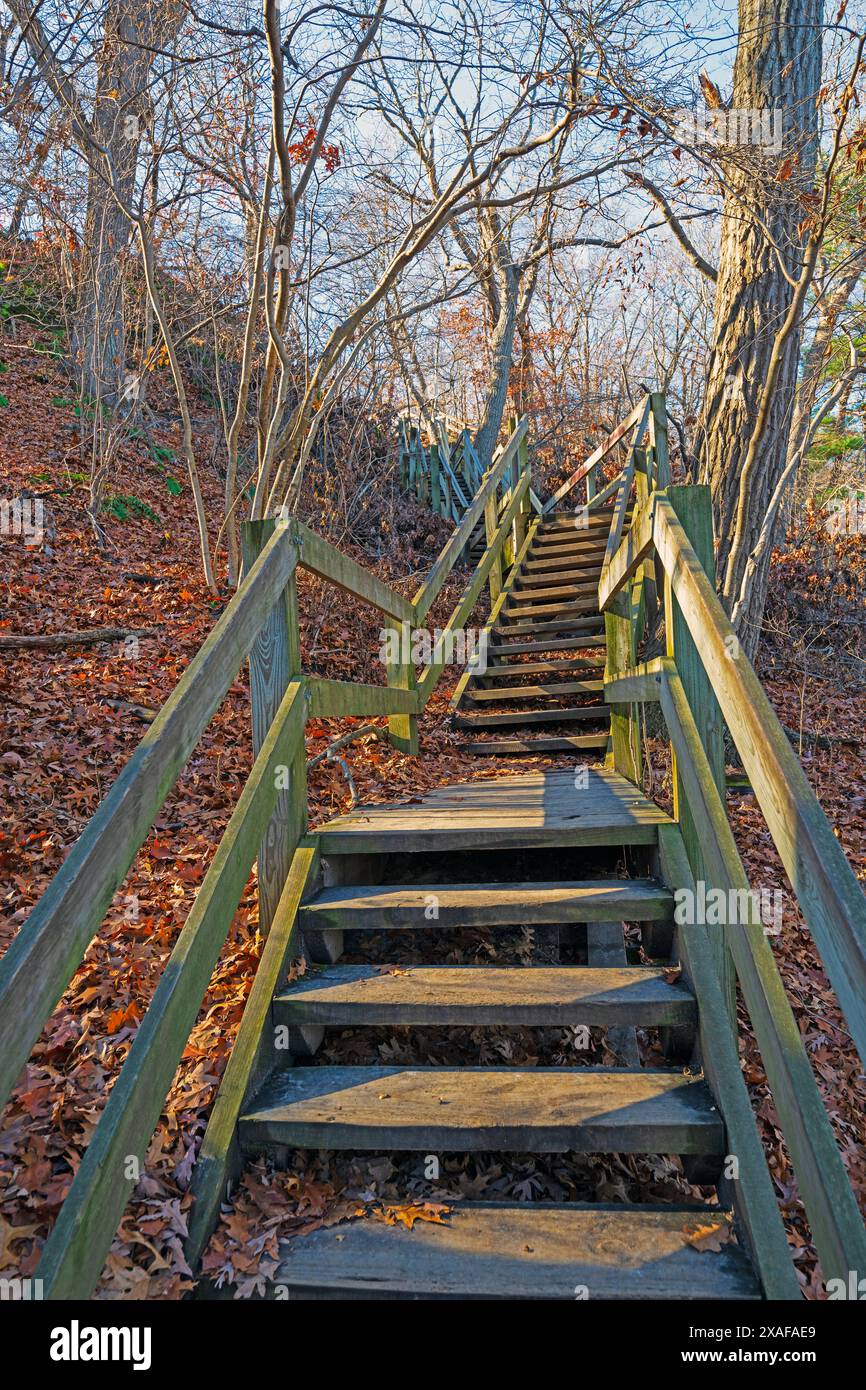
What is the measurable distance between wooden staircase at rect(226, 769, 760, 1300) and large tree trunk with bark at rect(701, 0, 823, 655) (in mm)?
3530

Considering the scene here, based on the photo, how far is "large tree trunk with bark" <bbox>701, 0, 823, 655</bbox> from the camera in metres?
5.72

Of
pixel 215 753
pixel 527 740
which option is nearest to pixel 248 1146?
pixel 215 753

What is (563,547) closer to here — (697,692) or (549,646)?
(549,646)

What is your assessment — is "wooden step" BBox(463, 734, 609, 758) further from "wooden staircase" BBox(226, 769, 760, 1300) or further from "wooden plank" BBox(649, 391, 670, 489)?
"wooden staircase" BBox(226, 769, 760, 1300)

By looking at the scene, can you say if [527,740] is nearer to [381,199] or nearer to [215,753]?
[215,753]

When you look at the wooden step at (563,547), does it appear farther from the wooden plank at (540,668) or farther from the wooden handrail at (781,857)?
the wooden handrail at (781,857)

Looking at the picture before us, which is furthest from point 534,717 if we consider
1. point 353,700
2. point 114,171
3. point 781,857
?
point 114,171

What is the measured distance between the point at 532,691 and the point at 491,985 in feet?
14.1

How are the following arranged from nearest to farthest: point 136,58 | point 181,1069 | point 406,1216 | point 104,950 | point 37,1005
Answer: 1. point 37,1005
2. point 406,1216
3. point 181,1069
4. point 104,950
5. point 136,58

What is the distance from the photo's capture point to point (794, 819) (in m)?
1.84

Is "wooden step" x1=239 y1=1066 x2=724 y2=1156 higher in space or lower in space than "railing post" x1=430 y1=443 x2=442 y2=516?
lower

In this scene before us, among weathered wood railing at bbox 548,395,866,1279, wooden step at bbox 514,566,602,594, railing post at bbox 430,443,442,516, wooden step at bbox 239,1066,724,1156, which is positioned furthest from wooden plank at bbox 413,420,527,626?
wooden step at bbox 239,1066,724,1156
